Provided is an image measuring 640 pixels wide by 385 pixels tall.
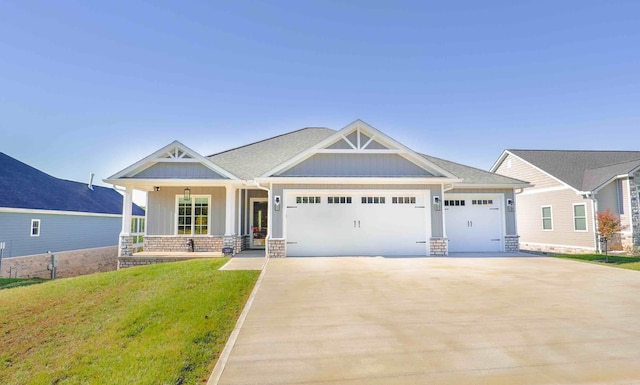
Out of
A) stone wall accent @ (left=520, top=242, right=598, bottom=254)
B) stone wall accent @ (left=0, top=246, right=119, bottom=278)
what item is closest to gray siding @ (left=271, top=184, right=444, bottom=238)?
stone wall accent @ (left=520, top=242, right=598, bottom=254)

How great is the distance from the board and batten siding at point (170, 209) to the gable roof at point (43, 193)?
24.9 feet

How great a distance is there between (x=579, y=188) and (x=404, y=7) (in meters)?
12.2

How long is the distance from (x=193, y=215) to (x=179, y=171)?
6.80 ft

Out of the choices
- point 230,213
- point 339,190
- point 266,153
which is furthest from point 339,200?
point 266,153

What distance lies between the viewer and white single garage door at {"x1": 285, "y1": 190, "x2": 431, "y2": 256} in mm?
12367

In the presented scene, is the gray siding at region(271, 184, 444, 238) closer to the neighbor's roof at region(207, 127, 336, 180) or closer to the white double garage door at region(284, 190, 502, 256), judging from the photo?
the white double garage door at region(284, 190, 502, 256)

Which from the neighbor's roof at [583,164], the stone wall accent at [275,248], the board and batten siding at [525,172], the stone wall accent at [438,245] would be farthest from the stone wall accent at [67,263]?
the neighbor's roof at [583,164]

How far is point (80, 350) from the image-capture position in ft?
14.8

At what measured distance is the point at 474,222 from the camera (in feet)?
46.1

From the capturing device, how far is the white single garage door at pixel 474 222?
549 inches

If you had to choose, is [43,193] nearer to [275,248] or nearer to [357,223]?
[275,248]

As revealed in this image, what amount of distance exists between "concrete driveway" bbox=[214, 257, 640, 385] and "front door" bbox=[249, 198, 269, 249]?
685 cm

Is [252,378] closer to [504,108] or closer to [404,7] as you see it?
[404,7]

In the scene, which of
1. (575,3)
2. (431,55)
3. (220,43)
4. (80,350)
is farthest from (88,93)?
(575,3)
